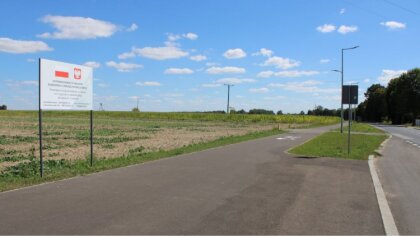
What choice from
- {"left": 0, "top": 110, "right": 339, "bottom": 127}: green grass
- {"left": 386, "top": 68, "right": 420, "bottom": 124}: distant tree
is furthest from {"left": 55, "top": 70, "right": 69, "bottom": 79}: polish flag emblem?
{"left": 386, "top": 68, "right": 420, "bottom": 124}: distant tree

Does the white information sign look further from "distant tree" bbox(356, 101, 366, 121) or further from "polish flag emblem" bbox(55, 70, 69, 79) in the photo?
"distant tree" bbox(356, 101, 366, 121)

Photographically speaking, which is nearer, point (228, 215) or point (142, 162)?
point (228, 215)

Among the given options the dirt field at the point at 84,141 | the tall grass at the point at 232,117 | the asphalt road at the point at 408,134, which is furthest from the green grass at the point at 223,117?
the dirt field at the point at 84,141

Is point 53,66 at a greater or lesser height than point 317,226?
greater

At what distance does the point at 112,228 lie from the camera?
614cm

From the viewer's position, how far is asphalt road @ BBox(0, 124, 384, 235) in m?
6.33

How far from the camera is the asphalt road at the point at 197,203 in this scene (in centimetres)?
633

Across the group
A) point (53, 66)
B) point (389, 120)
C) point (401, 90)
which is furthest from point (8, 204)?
point (389, 120)

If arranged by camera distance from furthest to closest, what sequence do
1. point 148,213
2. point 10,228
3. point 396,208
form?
1. point 396,208
2. point 148,213
3. point 10,228

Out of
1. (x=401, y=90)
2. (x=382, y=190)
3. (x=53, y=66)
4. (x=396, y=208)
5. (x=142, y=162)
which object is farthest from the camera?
(x=401, y=90)

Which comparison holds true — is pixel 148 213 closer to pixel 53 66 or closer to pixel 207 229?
pixel 207 229

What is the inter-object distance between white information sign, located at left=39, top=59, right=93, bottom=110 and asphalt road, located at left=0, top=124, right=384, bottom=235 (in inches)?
75.0

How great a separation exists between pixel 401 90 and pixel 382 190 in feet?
359

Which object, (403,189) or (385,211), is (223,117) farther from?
(385,211)
